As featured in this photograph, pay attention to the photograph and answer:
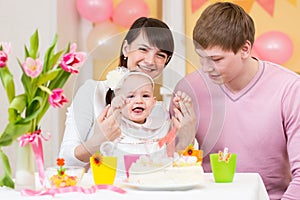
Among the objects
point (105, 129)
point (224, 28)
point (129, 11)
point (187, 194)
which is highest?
point (129, 11)

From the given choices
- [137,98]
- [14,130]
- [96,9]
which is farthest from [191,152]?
[96,9]

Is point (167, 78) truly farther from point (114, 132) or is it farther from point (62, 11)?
point (62, 11)

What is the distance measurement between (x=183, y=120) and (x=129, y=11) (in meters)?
1.74

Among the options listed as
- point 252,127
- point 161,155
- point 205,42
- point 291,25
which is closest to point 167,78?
point 161,155

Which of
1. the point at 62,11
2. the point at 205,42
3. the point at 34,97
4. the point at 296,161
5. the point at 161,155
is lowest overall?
the point at 296,161

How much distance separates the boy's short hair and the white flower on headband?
0.61 m

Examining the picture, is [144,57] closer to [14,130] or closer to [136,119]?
[136,119]

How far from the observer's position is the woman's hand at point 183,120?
1398 millimetres

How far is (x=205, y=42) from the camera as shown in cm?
193

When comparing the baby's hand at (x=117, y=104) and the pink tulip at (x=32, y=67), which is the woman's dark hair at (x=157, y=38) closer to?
the baby's hand at (x=117, y=104)

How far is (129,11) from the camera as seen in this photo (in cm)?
308

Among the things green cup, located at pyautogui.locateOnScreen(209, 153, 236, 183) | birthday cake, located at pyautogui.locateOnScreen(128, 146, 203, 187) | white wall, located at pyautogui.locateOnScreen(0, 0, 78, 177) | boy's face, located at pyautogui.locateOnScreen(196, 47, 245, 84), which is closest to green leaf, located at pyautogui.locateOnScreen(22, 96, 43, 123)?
birthday cake, located at pyautogui.locateOnScreen(128, 146, 203, 187)

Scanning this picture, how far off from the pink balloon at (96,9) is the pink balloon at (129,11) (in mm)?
69

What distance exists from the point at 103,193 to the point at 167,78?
345mm
